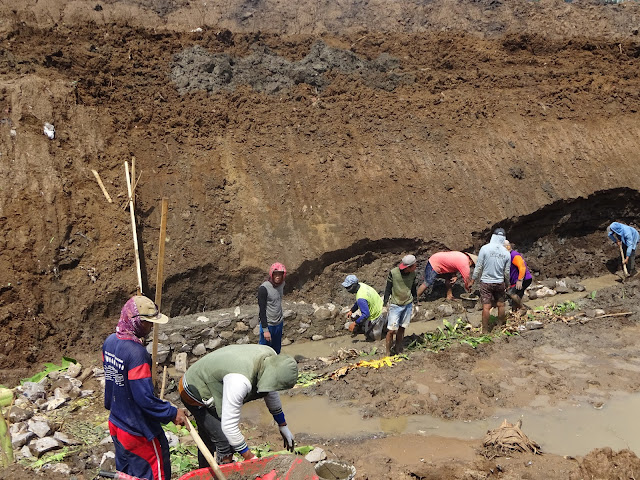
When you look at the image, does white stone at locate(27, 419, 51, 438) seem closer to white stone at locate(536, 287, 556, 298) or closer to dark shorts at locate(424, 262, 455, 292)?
dark shorts at locate(424, 262, 455, 292)

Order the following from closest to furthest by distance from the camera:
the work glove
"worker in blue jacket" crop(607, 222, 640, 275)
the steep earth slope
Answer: the work glove, the steep earth slope, "worker in blue jacket" crop(607, 222, 640, 275)

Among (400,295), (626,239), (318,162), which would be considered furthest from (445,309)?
(626,239)

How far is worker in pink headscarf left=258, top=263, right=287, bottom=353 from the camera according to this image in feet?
23.7

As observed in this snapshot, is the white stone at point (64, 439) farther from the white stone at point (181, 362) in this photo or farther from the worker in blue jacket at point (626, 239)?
the worker in blue jacket at point (626, 239)

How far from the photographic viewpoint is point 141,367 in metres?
3.82

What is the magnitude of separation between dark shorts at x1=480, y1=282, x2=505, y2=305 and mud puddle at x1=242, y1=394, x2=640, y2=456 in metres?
2.19

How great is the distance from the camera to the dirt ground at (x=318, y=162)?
26.3ft

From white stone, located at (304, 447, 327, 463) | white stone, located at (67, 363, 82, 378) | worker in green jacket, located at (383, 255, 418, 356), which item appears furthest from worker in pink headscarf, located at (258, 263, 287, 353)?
white stone, located at (67, 363, 82, 378)

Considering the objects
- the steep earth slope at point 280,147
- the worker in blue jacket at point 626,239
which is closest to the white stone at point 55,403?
the steep earth slope at point 280,147

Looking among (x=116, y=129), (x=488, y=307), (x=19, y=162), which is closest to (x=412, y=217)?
(x=488, y=307)

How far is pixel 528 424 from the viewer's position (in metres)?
6.09

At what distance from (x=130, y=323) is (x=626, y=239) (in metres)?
9.72

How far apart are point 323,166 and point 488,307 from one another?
4121mm

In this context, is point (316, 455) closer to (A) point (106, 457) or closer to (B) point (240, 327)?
(A) point (106, 457)
